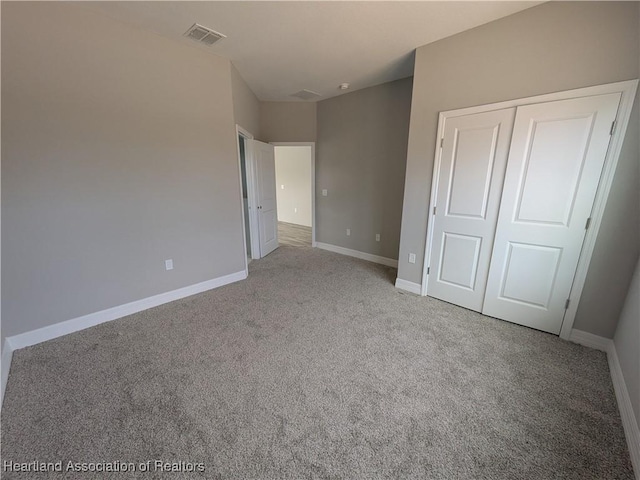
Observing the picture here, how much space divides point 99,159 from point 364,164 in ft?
10.7

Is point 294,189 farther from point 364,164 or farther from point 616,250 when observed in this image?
point 616,250

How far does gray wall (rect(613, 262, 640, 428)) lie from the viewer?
141 centimetres

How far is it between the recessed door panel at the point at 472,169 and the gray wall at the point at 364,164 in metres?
1.18

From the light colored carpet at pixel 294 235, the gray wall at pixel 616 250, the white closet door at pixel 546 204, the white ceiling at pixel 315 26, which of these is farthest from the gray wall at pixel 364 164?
the gray wall at pixel 616 250

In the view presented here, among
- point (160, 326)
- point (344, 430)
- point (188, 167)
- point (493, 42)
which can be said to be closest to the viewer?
point (344, 430)

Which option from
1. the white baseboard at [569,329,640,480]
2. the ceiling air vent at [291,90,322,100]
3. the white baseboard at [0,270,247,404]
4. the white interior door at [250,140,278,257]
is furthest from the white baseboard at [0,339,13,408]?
the ceiling air vent at [291,90,322,100]

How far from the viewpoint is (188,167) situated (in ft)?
9.02

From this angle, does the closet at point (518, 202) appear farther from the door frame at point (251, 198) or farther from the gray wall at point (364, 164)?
the door frame at point (251, 198)

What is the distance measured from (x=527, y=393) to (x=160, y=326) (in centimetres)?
290

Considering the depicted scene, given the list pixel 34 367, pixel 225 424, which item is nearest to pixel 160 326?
pixel 34 367

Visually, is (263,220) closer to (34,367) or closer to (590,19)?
(34,367)

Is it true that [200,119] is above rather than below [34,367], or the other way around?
above

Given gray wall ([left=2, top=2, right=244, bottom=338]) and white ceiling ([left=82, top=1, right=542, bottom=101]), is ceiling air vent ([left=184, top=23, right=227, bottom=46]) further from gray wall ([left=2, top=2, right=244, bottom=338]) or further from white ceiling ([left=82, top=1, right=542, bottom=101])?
gray wall ([left=2, top=2, right=244, bottom=338])

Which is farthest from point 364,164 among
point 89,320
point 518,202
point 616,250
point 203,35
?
point 89,320
